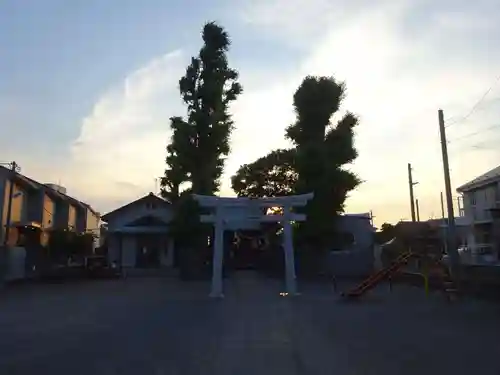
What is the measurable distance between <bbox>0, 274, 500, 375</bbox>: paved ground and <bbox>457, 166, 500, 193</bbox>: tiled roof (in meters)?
18.2

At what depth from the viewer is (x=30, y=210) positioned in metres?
35.4

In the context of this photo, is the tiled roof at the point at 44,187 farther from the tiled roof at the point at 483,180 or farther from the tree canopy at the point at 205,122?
the tiled roof at the point at 483,180

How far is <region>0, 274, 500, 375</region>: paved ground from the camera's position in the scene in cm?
732

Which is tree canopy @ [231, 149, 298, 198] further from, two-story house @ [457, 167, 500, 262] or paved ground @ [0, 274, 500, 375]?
paved ground @ [0, 274, 500, 375]

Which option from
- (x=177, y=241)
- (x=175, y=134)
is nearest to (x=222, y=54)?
(x=175, y=134)

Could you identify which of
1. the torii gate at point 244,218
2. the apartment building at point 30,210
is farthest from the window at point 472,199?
the apartment building at point 30,210

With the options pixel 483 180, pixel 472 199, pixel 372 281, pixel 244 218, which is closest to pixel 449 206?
pixel 372 281

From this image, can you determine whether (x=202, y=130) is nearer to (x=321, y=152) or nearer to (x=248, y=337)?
(x=321, y=152)

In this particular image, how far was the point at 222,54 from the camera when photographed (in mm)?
31594

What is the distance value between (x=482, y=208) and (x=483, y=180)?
6.09 feet

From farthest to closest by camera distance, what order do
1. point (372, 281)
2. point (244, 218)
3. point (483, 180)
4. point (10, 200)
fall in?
point (483, 180) < point (10, 200) < point (244, 218) < point (372, 281)

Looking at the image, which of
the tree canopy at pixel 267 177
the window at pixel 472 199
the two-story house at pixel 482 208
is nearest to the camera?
the two-story house at pixel 482 208

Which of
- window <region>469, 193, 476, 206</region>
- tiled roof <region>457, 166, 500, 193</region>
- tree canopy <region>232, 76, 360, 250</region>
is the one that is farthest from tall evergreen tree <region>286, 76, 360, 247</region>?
window <region>469, 193, 476, 206</region>

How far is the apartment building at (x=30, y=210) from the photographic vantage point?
30438mm
